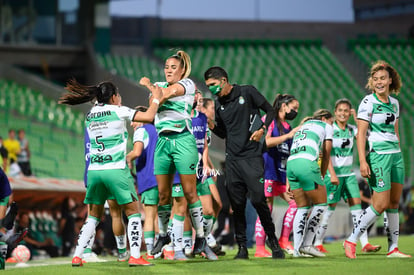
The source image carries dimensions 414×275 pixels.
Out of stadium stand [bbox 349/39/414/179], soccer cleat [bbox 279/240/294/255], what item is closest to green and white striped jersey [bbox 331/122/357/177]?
soccer cleat [bbox 279/240/294/255]

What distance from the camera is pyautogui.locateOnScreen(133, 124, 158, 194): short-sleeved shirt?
10.6 m

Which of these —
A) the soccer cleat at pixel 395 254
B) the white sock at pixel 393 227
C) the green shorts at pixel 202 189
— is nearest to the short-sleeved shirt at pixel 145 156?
the green shorts at pixel 202 189

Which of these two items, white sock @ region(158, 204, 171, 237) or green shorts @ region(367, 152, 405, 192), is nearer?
green shorts @ region(367, 152, 405, 192)

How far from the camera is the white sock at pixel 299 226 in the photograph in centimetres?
987

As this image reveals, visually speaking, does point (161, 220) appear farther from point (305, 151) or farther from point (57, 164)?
point (57, 164)

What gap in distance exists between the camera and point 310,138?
9984 millimetres

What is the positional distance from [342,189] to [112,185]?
4.60 metres

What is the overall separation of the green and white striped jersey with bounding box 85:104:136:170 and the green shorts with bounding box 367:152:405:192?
9.91 feet

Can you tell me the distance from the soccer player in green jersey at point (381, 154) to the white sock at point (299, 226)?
1.88 ft

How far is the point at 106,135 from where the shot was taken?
28.5 ft

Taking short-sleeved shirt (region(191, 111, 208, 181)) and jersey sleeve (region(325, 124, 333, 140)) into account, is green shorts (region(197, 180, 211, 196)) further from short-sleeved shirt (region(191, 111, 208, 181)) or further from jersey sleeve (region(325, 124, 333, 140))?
jersey sleeve (region(325, 124, 333, 140))

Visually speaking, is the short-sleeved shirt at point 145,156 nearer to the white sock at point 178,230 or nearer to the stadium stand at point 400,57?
the white sock at point 178,230

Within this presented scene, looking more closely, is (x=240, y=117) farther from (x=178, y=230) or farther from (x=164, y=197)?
(x=178, y=230)

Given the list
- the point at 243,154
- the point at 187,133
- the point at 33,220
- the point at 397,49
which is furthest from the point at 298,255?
the point at 397,49
